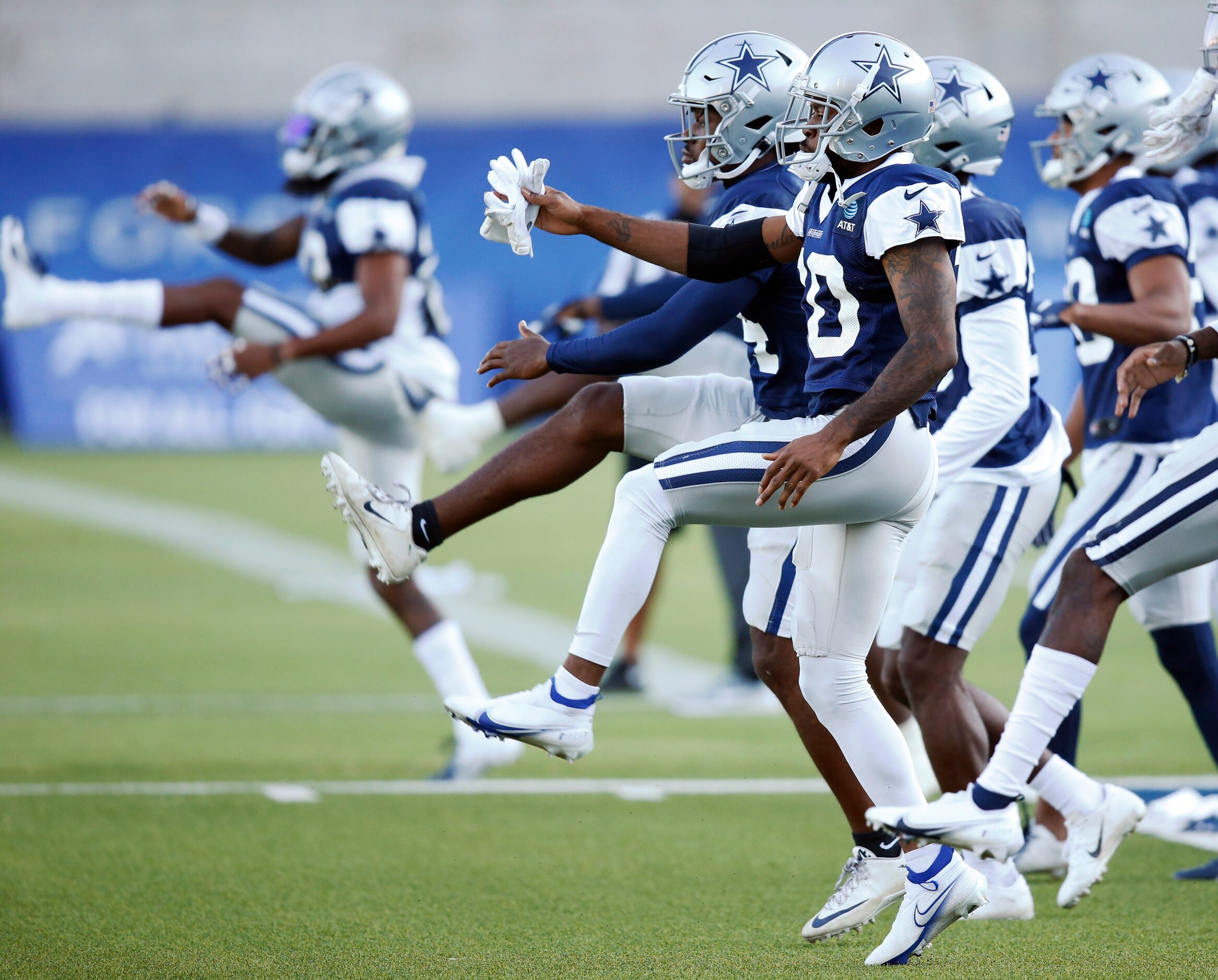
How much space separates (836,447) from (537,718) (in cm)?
84

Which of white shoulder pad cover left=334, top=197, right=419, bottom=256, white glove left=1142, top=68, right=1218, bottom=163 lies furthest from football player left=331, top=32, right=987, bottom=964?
white shoulder pad cover left=334, top=197, right=419, bottom=256

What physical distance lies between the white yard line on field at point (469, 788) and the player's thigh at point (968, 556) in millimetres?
1323

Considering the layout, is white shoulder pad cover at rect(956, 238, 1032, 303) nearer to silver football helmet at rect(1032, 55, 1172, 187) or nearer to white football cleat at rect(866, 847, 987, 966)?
silver football helmet at rect(1032, 55, 1172, 187)

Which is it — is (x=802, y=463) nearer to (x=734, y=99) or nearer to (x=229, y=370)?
(x=734, y=99)

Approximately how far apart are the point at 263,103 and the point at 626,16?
5687 millimetres

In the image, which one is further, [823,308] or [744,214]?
[744,214]

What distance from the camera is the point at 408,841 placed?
14.6 ft

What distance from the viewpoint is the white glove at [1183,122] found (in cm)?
373

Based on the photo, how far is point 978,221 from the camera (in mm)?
3912

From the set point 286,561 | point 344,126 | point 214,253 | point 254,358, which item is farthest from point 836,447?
point 214,253

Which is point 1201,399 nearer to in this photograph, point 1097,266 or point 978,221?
point 1097,266

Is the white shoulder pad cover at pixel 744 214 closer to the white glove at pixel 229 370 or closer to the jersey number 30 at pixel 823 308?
the jersey number 30 at pixel 823 308

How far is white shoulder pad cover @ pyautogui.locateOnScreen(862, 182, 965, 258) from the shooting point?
9.92 feet

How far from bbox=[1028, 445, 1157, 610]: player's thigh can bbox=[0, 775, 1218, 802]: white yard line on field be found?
1.13 metres
